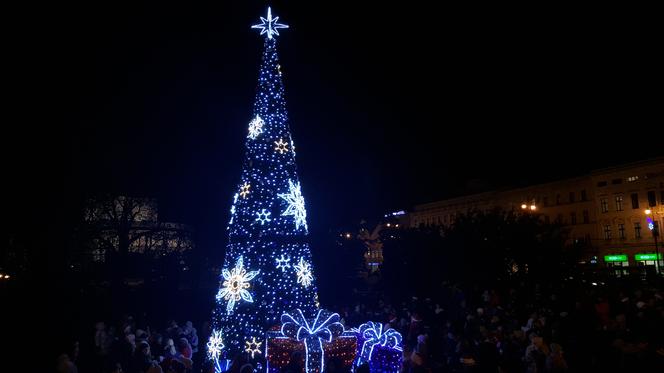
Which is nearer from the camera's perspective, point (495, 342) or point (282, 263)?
point (495, 342)

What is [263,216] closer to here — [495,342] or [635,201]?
[495,342]

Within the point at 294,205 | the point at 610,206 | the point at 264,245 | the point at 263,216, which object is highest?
the point at 610,206

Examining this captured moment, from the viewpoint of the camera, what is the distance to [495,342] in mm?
10805

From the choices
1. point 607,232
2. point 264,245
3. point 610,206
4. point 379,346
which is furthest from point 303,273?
point 607,232

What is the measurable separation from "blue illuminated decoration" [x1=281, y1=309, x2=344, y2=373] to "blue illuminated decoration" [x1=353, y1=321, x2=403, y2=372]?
913 millimetres

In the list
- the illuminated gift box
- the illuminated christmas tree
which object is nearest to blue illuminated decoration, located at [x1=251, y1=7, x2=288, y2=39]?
Result: the illuminated christmas tree

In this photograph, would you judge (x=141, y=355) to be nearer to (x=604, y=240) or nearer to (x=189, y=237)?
(x=189, y=237)

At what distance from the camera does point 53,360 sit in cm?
1325

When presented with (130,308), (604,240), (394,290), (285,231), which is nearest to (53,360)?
(285,231)

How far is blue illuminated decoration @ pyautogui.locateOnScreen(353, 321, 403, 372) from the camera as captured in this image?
9766mm

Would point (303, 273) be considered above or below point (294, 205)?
below

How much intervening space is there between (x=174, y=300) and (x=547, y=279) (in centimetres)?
1886

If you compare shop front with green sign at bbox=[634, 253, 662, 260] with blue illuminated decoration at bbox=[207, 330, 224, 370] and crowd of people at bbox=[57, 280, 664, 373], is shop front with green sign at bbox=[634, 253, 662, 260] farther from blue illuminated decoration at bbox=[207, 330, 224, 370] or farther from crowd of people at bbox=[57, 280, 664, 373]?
blue illuminated decoration at bbox=[207, 330, 224, 370]

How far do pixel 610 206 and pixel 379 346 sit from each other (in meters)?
44.4
